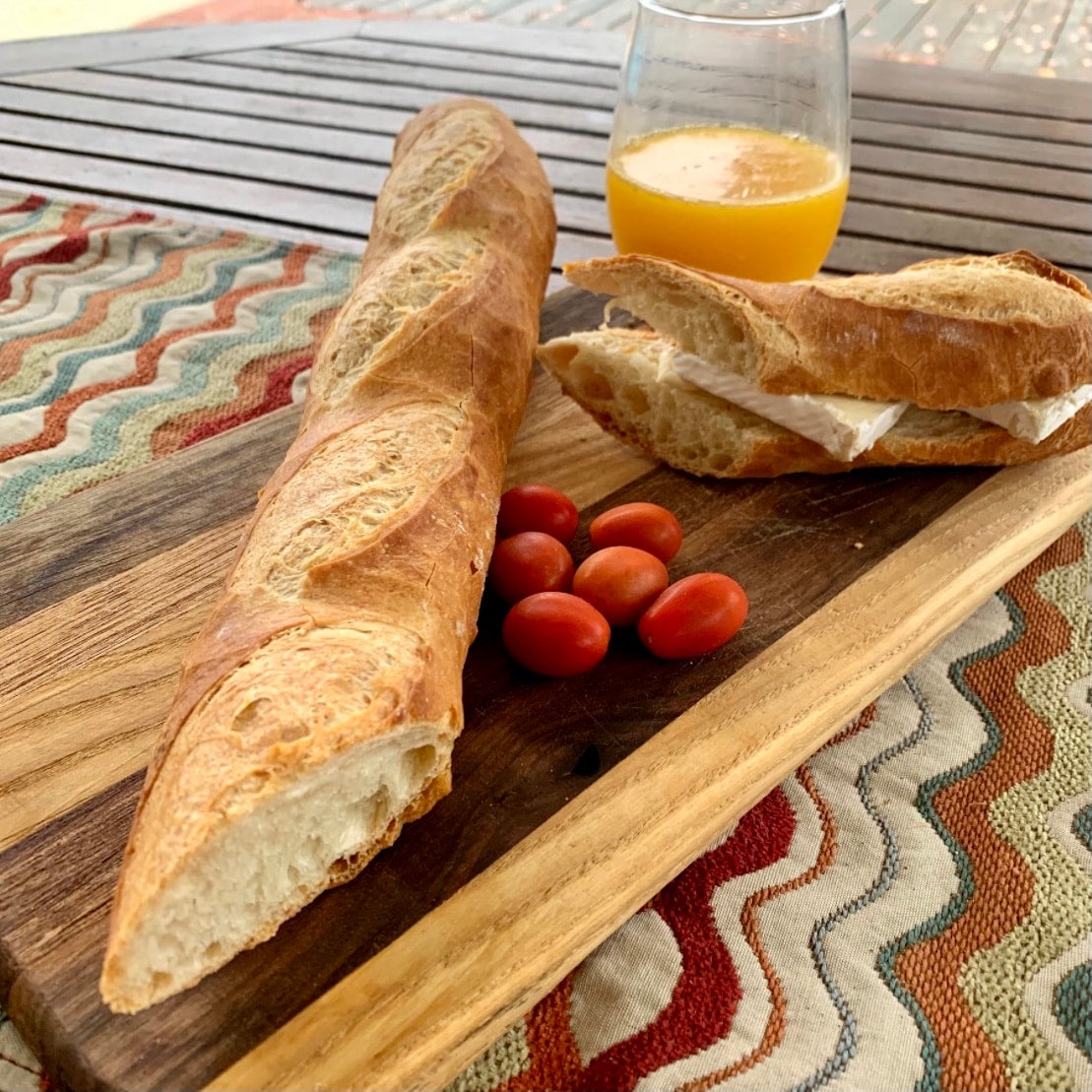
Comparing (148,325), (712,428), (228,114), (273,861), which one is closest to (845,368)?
(712,428)

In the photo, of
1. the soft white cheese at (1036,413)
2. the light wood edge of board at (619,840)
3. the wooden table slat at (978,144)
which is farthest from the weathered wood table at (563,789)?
the wooden table slat at (978,144)

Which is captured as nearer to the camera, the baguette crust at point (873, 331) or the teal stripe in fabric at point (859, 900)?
the teal stripe in fabric at point (859, 900)

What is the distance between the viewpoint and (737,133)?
2404mm

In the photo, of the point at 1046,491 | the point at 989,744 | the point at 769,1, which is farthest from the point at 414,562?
the point at 769,1

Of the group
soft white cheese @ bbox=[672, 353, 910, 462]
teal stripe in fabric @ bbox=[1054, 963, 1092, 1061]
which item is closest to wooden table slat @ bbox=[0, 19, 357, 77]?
soft white cheese @ bbox=[672, 353, 910, 462]

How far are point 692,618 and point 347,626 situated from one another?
493 mm

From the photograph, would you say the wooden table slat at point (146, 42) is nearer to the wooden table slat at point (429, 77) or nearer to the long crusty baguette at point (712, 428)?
the wooden table slat at point (429, 77)

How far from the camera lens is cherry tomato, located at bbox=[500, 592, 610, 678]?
1649mm

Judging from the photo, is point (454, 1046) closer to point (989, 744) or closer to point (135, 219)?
point (989, 744)

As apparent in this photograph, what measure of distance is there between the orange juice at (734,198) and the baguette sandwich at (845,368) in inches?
9.9

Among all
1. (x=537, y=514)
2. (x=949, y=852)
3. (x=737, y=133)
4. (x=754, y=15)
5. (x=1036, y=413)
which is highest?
(x=754, y=15)

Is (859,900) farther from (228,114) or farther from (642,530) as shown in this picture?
(228,114)

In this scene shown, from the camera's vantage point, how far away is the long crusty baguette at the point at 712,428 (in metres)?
2.06

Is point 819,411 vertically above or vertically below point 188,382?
above
